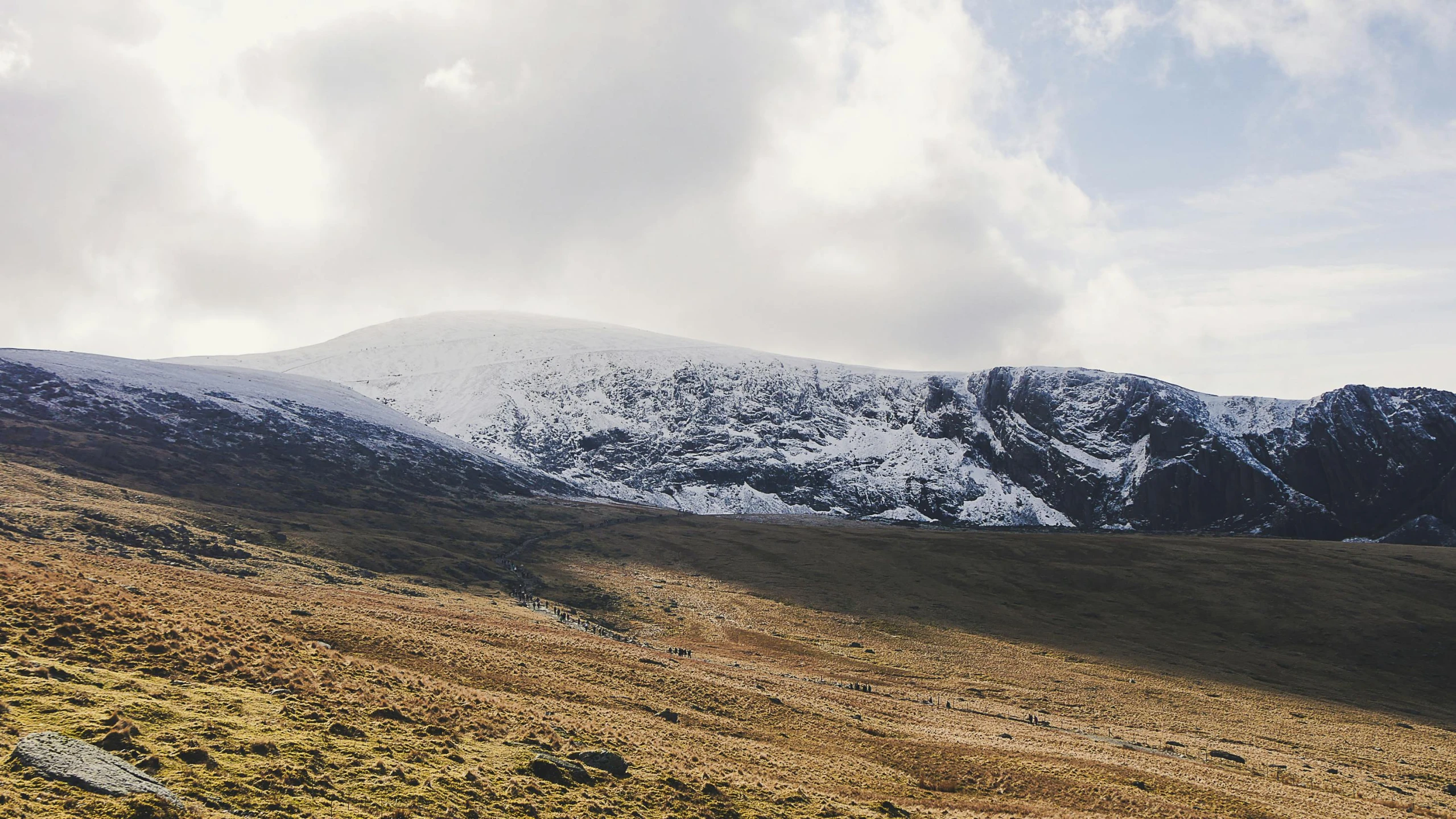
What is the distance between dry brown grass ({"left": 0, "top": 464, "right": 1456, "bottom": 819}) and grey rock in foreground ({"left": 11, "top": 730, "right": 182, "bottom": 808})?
358 millimetres

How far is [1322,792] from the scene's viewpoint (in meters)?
37.9

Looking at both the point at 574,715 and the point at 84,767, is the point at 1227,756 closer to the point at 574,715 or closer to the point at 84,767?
the point at 574,715

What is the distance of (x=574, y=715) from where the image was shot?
31469mm

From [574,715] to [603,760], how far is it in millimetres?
7421

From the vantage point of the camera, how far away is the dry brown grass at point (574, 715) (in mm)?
19078

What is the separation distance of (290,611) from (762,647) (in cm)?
4475

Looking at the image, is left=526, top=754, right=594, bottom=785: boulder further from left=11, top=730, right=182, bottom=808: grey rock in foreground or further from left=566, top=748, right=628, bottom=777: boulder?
left=11, top=730, right=182, bottom=808: grey rock in foreground

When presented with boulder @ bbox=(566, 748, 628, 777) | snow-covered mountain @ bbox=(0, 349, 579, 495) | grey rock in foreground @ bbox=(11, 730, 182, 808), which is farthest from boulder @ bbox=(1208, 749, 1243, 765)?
snow-covered mountain @ bbox=(0, 349, 579, 495)

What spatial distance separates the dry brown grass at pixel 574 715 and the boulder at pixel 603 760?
78 cm

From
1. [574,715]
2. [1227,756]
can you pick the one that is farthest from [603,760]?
[1227,756]

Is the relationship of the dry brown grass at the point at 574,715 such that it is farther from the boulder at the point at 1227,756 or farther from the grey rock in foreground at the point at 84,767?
the boulder at the point at 1227,756

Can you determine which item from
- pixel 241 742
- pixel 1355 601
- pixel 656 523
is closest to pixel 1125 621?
pixel 1355 601

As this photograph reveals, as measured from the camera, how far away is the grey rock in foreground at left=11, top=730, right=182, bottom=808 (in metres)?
14.2

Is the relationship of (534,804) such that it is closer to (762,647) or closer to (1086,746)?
(1086,746)
